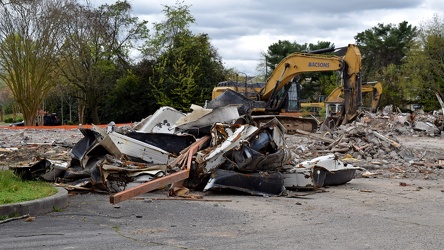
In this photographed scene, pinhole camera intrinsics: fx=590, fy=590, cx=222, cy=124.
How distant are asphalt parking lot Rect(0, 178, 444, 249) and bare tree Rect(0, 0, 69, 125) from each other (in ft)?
94.7

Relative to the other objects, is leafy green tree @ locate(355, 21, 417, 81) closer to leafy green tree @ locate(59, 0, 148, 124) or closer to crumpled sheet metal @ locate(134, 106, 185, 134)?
leafy green tree @ locate(59, 0, 148, 124)

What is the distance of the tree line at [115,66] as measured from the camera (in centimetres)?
3912

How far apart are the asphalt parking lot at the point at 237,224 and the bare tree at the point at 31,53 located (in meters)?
28.9

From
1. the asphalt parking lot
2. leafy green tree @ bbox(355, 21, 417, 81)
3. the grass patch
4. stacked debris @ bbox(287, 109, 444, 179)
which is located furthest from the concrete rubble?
leafy green tree @ bbox(355, 21, 417, 81)

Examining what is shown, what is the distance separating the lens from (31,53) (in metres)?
39.1

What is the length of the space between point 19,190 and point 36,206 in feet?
2.65

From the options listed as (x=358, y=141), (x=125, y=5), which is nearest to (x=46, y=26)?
(x=125, y=5)

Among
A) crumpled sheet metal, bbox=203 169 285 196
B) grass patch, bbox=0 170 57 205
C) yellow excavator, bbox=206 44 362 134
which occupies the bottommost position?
crumpled sheet metal, bbox=203 169 285 196

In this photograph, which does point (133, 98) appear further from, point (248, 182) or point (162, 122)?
point (248, 182)

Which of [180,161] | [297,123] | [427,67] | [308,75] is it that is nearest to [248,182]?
[180,161]

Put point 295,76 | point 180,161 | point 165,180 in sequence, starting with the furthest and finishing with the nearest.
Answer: point 295,76 < point 180,161 < point 165,180

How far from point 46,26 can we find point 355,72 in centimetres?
2095

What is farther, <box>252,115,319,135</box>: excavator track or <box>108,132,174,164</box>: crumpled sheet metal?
<box>252,115,319,135</box>: excavator track

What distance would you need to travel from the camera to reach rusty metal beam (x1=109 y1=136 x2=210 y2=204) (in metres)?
7.97
